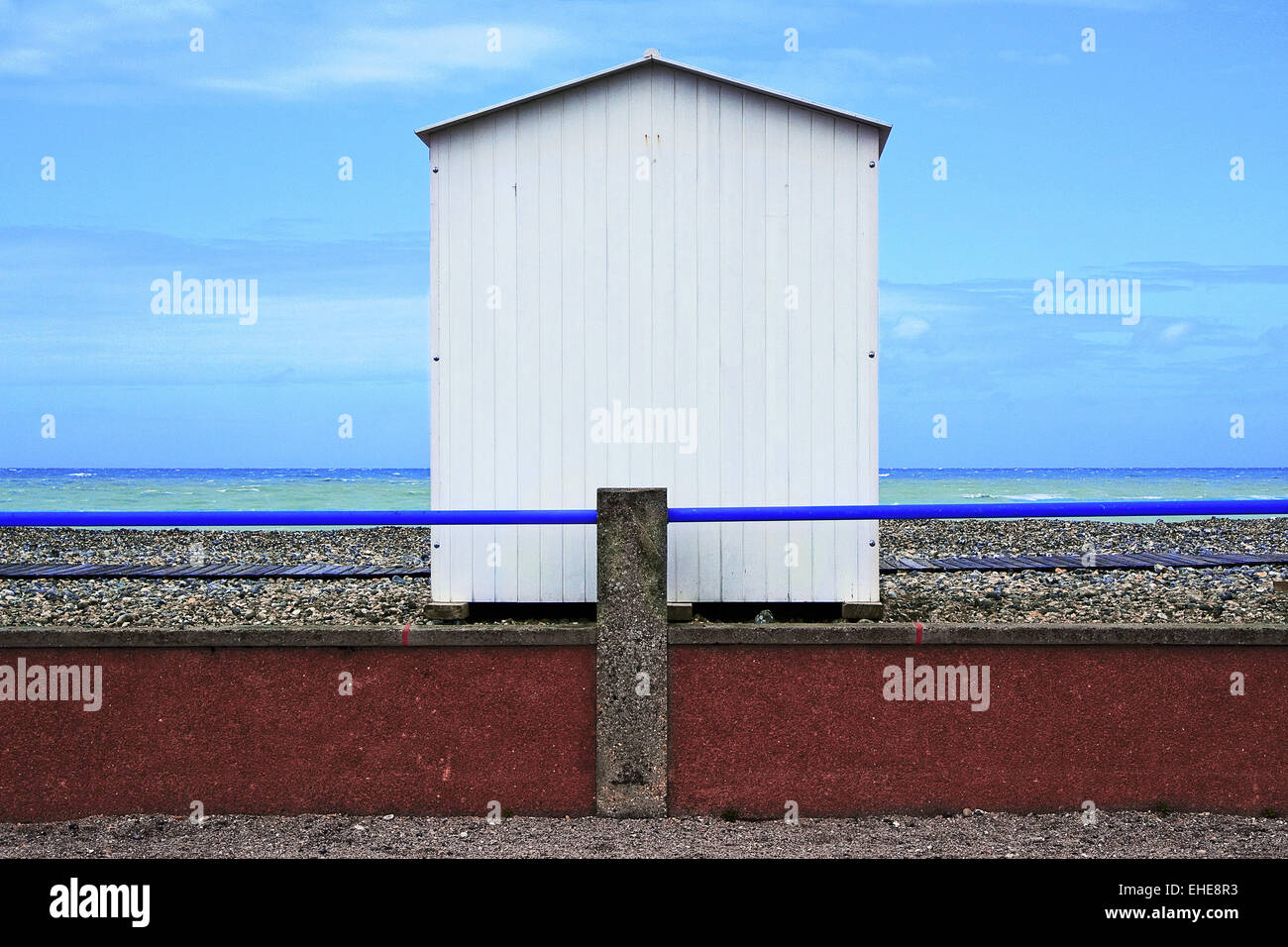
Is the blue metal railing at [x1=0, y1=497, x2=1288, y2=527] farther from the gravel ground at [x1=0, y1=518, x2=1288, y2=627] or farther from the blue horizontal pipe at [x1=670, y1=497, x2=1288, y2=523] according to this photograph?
the gravel ground at [x1=0, y1=518, x2=1288, y2=627]

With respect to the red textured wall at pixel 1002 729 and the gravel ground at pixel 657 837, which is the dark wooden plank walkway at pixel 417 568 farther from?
the red textured wall at pixel 1002 729

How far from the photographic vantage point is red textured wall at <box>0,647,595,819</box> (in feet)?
14.7

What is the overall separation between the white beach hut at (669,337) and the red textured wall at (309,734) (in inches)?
60.5

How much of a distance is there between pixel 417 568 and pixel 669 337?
675 cm

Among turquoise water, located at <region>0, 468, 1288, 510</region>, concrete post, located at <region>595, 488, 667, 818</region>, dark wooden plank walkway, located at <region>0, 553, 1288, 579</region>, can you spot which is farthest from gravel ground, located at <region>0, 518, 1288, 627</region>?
turquoise water, located at <region>0, 468, 1288, 510</region>

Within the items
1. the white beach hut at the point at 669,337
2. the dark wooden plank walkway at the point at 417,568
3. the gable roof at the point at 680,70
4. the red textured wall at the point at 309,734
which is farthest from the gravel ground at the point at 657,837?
the dark wooden plank walkway at the point at 417,568

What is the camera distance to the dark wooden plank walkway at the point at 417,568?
11.5 meters

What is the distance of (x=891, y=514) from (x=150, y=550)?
18.0 metres

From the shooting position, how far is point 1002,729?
176 inches

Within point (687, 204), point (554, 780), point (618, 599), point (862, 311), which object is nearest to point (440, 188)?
point (687, 204)

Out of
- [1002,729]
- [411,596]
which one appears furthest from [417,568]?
[1002,729]

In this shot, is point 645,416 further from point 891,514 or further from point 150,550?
point 150,550

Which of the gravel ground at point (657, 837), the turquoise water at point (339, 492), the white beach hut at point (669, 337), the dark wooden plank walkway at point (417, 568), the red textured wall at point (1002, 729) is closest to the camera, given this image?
the gravel ground at point (657, 837)

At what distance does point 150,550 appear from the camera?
1938cm
